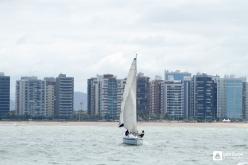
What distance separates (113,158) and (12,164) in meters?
14.4

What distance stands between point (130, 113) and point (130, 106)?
3.51 feet

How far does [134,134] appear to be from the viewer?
433 feet

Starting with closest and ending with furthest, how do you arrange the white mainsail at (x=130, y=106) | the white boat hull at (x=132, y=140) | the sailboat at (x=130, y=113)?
1. the white boat hull at (x=132, y=140)
2. the sailboat at (x=130, y=113)
3. the white mainsail at (x=130, y=106)

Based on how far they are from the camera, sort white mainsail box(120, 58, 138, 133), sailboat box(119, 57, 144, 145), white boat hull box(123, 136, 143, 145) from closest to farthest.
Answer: white boat hull box(123, 136, 143, 145)
sailboat box(119, 57, 144, 145)
white mainsail box(120, 58, 138, 133)

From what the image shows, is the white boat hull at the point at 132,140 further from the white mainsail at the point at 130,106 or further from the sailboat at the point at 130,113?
the white mainsail at the point at 130,106

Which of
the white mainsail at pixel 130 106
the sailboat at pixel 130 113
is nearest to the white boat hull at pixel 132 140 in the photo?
the sailboat at pixel 130 113

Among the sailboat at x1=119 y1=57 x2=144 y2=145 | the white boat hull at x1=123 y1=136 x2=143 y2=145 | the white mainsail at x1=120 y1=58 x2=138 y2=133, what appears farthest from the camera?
the white mainsail at x1=120 y1=58 x2=138 y2=133

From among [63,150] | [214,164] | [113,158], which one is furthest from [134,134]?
[214,164]

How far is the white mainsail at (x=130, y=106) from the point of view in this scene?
435ft

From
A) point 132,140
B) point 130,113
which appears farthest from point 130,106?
point 132,140

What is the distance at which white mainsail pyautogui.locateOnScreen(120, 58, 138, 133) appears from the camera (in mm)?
132500

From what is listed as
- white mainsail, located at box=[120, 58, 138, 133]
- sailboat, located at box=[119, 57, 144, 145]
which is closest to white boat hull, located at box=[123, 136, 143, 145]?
sailboat, located at box=[119, 57, 144, 145]

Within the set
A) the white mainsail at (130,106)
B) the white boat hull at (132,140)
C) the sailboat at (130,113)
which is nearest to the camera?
the white boat hull at (132,140)

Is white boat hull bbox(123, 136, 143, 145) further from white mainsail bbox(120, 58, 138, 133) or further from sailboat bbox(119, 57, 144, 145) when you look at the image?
white mainsail bbox(120, 58, 138, 133)
